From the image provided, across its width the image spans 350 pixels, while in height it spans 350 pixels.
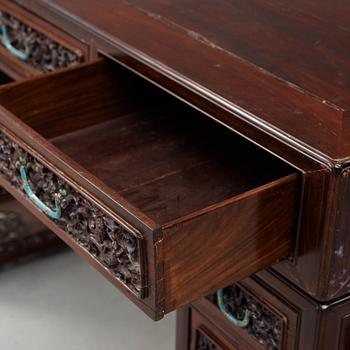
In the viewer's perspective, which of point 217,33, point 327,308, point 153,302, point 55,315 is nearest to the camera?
point 153,302

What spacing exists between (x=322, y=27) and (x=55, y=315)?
0.69 metres

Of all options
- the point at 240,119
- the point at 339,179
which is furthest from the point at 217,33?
the point at 339,179

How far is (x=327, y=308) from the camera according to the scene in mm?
887

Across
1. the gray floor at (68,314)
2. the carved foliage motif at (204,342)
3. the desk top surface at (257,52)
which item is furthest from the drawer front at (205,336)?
the desk top surface at (257,52)

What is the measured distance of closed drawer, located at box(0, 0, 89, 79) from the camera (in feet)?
3.68

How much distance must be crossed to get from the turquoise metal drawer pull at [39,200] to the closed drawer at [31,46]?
0.73 feet

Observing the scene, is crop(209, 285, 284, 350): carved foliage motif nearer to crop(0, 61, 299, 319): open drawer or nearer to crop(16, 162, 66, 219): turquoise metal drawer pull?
crop(0, 61, 299, 319): open drawer

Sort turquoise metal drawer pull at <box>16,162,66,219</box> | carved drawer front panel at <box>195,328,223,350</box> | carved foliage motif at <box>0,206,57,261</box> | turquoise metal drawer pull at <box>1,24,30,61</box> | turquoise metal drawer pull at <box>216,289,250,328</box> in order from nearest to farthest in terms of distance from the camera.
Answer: turquoise metal drawer pull at <box>16,162,66,219</box>
turquoise metal drawer pull at <box>216,289,250,328</box>
carved drawer front panel at <box>195,328,223,350</box>
turquoise metal drawer pull at <box>1,24,30,61</box>
carved foliage motif at <box>0,206,57,261</box>

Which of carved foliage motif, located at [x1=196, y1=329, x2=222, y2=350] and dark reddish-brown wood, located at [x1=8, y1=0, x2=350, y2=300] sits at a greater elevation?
dark reddish-brown wood, located at [x1=8, y1=0, x2=350, y2=300]

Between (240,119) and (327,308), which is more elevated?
(240,119)

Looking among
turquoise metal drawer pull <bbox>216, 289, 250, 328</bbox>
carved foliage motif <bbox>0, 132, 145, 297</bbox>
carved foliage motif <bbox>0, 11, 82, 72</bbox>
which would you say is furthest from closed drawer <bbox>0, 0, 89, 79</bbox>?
turquoise metal drawer pull <bbox>216, 289, 250, 328</bbox>

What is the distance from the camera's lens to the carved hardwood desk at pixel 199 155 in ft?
2.58

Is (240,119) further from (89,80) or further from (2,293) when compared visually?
(2,293)

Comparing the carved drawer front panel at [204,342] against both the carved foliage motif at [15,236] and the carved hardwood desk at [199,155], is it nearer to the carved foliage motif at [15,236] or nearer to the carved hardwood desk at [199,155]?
the carved hardwood desk at [199,155]
